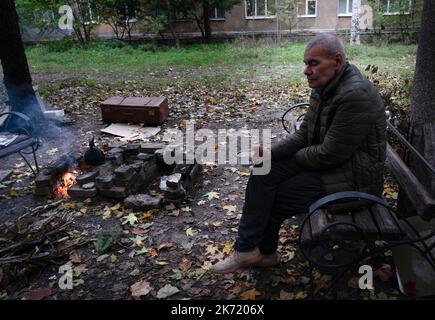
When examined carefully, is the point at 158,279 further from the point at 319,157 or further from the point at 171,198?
the point at 319,157

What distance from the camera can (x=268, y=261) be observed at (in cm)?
337

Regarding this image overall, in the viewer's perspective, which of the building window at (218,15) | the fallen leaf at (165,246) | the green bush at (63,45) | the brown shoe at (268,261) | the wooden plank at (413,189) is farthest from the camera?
the building window at (218,15)

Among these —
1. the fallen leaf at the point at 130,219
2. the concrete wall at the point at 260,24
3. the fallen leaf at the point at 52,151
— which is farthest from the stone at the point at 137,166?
the concrete wall at the point at 260,24

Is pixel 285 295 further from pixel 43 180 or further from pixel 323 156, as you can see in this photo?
pixel 43 180

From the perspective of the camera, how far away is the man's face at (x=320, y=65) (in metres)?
2.81

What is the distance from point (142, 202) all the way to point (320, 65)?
8.50 ft

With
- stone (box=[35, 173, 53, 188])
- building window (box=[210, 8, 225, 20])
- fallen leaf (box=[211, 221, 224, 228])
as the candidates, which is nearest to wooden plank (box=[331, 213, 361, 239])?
fallen leaf (box=[211, 221, 224, 228])

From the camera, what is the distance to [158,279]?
3371mm

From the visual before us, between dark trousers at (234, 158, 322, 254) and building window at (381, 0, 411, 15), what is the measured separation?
1644 centimetres

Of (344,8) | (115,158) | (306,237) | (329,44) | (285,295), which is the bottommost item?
(285,295)

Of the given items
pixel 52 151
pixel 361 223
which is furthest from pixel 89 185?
pixel 361 223

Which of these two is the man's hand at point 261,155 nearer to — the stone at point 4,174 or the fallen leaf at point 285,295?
the fallen leaf at point 285,295

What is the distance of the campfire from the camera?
4.86 meters

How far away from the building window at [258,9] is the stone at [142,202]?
1827cm
